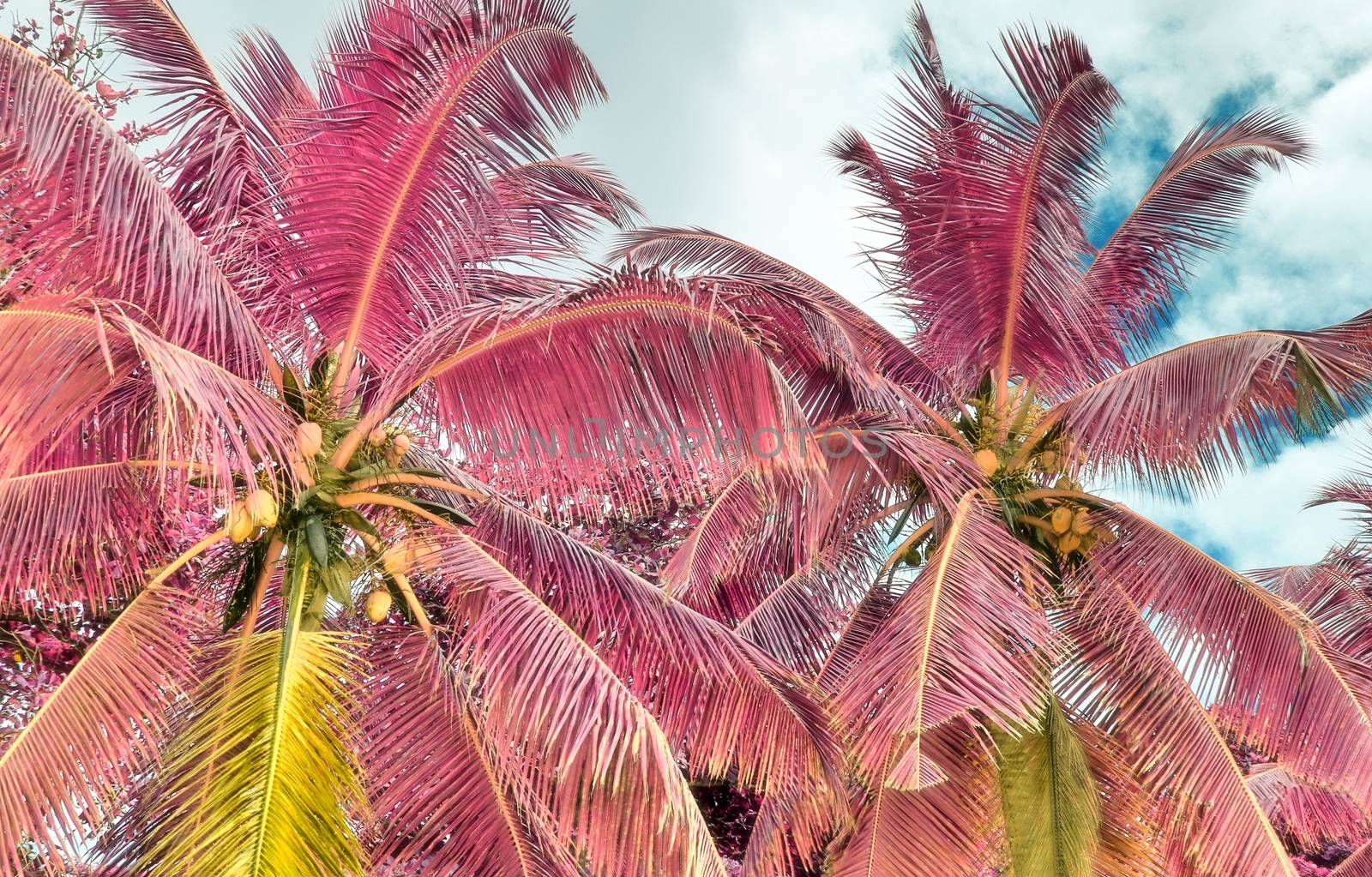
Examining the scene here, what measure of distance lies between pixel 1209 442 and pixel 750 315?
355cm

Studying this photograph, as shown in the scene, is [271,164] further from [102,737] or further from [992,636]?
[992,636]

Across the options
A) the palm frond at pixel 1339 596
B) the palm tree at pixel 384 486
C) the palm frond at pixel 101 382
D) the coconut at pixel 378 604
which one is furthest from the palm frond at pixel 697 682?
the palm frond at pixel 1339 596

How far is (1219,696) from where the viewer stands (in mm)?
7637

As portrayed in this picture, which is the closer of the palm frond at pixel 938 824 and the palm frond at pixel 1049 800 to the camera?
the palm frond at pixel 1049 800

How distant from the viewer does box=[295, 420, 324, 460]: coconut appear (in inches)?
245

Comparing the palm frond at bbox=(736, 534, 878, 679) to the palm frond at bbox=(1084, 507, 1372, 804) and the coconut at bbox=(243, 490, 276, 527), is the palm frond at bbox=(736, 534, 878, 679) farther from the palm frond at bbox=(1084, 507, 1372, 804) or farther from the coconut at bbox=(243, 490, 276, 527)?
the coconut at bbox=(243, 490, 276, 527)

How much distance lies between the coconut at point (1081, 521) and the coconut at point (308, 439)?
195 inches

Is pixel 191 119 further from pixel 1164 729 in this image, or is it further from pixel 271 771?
pixel 1164 729

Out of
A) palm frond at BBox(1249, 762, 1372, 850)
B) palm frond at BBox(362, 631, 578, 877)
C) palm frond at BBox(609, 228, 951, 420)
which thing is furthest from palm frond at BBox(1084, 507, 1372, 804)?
palm frond at BBox(362, 631, 578, 877)

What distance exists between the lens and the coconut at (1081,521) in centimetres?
836

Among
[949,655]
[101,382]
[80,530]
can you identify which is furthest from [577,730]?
[80,530]

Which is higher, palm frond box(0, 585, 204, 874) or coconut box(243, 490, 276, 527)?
coconut box(243, 490, 276, 527)

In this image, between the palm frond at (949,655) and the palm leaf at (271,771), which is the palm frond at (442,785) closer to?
the palm leaf at (271,771)

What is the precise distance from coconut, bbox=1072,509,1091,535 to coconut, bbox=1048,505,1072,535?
3 cm
